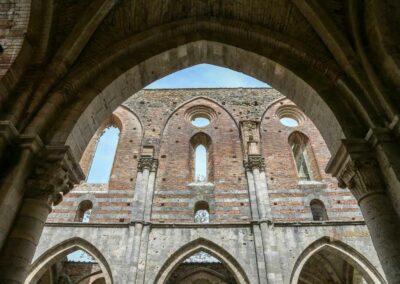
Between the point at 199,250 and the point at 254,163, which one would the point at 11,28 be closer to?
the point at 199,250

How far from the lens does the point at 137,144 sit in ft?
49.5

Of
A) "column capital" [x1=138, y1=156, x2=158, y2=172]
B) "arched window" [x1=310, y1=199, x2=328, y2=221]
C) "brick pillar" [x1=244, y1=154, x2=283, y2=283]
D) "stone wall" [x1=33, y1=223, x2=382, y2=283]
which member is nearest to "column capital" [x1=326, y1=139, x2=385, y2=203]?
"brick pillar" [x1=244, y1=154, x2=283, y2=283]

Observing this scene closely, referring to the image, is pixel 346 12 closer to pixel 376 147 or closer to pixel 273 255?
pixel 376 147

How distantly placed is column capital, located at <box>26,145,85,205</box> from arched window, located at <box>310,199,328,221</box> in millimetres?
11201

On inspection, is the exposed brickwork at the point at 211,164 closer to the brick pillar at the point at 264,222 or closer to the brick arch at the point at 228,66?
the brick pillar at the point at 264,222

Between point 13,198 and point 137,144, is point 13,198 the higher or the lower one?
the lower one

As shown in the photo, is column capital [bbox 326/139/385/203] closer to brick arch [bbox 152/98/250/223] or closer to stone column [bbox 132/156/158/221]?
brick arch [bbox 152/98/250/223]

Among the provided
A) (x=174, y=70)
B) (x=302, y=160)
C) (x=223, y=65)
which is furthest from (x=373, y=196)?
(x=302, y=160)

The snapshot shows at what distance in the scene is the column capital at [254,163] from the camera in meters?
13.5

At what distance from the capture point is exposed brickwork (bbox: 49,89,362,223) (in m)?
12.9

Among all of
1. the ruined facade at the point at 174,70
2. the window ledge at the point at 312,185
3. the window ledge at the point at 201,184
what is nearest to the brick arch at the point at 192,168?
the window ledge at the point at 201,184

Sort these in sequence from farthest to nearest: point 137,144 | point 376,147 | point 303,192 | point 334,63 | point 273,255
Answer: point 137,144, point 303,192, point 273,255, point 334,63, point 376,147

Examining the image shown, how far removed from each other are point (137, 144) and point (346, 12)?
37.3 feet

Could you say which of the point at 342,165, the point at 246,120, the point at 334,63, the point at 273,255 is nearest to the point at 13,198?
the point at 342,165
